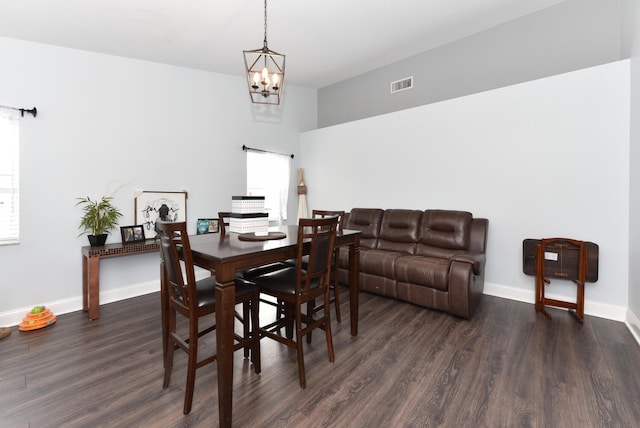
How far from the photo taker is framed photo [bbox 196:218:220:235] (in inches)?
163

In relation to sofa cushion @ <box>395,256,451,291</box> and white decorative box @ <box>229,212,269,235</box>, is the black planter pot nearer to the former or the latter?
white decorative box @ <box>229,212,269,235</box>

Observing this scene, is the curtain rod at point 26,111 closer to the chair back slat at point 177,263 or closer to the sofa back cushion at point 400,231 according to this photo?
the chair back slat at point 177,263

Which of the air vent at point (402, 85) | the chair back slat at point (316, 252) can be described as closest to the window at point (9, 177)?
the chair back slat at point (316, 252)

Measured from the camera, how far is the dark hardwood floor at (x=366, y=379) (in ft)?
5.46

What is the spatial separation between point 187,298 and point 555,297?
3.64 metres

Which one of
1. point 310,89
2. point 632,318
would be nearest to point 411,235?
point 632,318

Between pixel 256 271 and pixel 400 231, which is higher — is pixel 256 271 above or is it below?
below

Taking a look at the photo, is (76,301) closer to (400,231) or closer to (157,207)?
(157,207)

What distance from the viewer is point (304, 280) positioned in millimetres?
2010

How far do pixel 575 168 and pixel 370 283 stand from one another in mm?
2449

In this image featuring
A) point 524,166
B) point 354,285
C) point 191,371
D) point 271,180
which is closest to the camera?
point 191,371

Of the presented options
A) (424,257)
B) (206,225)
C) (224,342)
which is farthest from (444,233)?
(206,225)

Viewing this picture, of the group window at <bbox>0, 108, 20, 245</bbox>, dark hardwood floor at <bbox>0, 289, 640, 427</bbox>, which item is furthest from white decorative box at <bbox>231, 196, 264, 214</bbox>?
window at <bbox>0, 108, 20, 245</bbox>

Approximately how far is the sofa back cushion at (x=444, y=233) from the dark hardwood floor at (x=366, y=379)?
92cm
